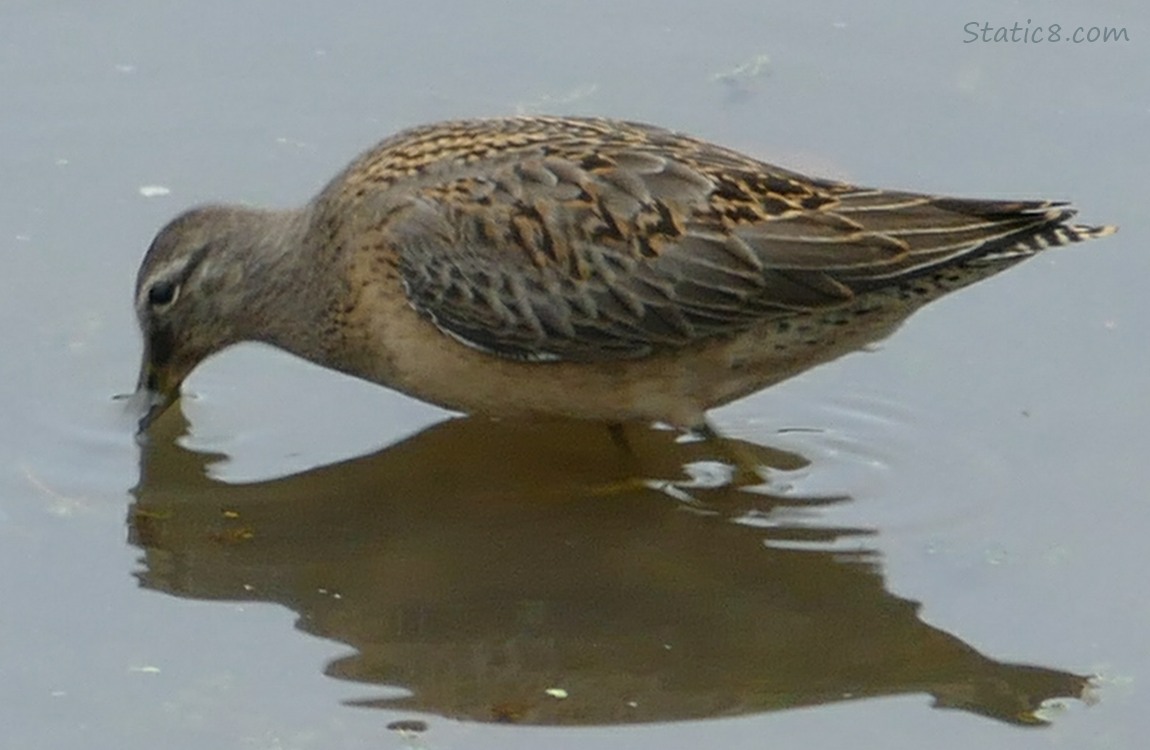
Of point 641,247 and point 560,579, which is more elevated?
point 641,247

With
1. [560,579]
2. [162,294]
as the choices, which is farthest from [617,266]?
[162,294]

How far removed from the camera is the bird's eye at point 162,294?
794cm

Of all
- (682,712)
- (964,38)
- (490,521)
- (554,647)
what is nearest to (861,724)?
(682,712)

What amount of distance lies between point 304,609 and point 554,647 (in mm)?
759

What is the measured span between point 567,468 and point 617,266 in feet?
2.64

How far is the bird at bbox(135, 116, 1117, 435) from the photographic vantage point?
7469 mm

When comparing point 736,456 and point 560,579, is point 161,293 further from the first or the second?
point 736,456

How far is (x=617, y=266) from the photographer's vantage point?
754 cm

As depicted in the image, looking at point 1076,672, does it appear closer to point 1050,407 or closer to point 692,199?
point 1050,407

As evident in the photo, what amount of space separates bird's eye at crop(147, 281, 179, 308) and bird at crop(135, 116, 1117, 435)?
19.7 inches

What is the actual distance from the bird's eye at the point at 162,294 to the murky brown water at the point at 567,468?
0.37m

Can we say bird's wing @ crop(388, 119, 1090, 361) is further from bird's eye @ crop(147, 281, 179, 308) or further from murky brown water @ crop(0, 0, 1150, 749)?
bird's eye @ crop(147, 281, 179, 308)

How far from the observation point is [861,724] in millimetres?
6605

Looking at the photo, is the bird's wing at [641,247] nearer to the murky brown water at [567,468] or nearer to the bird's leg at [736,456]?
the bird's leg at [736,456]
